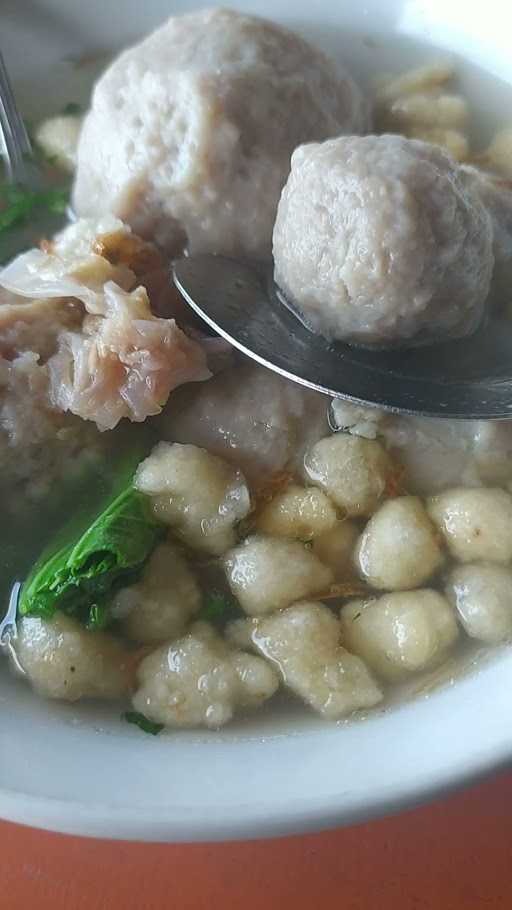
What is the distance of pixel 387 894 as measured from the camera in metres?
1.14

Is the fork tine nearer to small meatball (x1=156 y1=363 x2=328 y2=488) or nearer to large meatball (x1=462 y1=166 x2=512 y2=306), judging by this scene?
small meatball (x1=156 y1=363 x2=328 y2=488)

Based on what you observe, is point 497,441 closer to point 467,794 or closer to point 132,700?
point 467,794

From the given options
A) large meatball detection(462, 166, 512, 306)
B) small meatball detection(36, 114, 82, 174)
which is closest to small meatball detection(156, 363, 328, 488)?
large meatball detection(462, 166, 512, 306)

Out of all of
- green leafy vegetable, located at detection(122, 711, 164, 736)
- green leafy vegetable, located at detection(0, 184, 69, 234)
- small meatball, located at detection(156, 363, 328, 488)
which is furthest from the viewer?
green leafy vegetable, located at detection(0, 184, 69, 234)

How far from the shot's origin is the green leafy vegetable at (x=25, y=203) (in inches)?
70.1

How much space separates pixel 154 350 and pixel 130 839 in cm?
69

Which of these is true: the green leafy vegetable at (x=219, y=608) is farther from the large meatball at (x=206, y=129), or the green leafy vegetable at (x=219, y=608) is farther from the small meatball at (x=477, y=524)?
the large meatball at (x=206, y=129)

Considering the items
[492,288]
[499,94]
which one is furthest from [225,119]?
[499,94]

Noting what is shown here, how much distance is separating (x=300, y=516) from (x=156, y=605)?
25 centimetres

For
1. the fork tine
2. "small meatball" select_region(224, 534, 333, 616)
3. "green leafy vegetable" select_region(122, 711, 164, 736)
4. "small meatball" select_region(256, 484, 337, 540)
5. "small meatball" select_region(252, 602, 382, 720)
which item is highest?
the fork tine

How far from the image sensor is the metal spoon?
127 centimetres

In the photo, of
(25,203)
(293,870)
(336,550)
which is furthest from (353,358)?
(25,203)

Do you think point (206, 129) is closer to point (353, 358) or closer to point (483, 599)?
point (353, 358)

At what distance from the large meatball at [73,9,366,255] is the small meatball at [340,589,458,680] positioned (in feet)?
2.11
